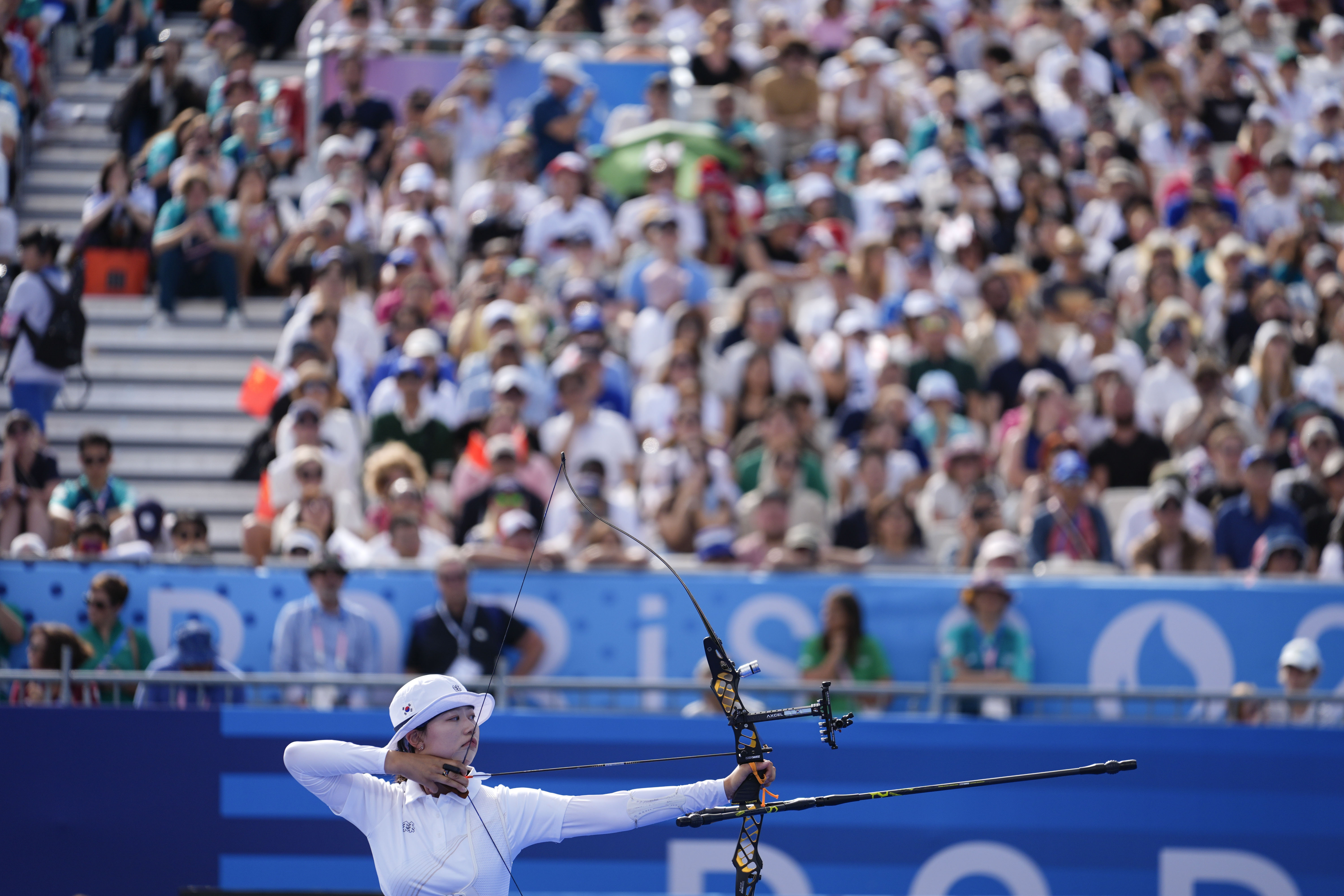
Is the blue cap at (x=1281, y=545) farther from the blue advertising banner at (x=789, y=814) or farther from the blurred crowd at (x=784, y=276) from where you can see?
the blue advertising banner at (x=789, y=814)

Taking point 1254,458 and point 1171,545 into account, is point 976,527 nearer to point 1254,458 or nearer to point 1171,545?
point 1171,545

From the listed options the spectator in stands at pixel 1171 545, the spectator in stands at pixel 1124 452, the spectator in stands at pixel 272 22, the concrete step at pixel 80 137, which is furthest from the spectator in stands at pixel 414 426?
the spectator in stands at pixel 272 22

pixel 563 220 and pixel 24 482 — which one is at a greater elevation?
pixel 563 220

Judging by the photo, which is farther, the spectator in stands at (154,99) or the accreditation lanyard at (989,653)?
the spectator in stands at (154,99)

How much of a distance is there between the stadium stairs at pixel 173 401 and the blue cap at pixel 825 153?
4.72 meters

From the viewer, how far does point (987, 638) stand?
9992 millimetres

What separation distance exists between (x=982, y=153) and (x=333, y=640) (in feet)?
28.1

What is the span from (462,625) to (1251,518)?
4.85 m

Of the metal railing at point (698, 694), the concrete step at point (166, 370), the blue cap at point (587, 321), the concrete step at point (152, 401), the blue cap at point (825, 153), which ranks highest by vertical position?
the blue cap at point (825, 153)

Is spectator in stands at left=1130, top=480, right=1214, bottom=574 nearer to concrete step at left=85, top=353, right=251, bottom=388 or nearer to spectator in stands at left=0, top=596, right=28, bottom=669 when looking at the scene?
spectator in stands at left=0, top=596, right=28, bottom=669

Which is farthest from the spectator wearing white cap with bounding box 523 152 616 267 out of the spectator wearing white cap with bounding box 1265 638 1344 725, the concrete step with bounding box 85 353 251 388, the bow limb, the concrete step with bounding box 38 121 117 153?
the bow limb

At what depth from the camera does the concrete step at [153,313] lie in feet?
46.1

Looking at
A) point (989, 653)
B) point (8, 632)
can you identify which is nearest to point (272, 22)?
point (8, 632)

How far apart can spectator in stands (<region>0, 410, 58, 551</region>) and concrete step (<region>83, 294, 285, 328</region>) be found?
2.34 m
